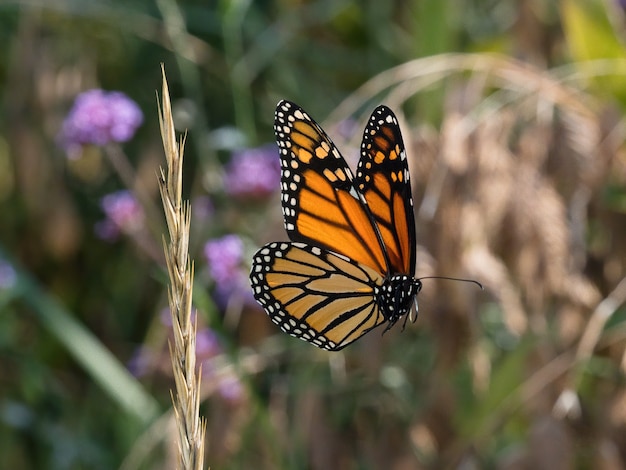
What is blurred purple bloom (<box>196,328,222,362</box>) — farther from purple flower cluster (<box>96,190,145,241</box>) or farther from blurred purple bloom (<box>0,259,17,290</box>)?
blurred purple bloom (<box>0,259,17,290</box>)

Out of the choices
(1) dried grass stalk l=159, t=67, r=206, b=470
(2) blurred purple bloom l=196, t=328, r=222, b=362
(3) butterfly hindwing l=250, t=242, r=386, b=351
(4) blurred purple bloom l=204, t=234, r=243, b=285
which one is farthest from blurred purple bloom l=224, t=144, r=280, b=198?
(1) dried grass stalk l=159, t=67, r=206, b=470

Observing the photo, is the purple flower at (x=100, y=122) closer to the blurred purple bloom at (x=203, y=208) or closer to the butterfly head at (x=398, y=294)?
the blurred purple bloom at (x=203, y=208)

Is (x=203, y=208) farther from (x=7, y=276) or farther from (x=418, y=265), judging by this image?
(x=418, y=265)

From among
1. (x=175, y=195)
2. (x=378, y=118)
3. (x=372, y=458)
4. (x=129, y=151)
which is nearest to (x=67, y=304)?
(x=129, y=151)

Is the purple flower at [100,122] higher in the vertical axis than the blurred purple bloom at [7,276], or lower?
higher

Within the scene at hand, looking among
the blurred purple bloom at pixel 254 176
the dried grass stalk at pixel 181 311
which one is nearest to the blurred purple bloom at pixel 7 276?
the blurred purple bloom at pixel 254 176

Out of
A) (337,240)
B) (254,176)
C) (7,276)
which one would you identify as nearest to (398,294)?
(337,240)
